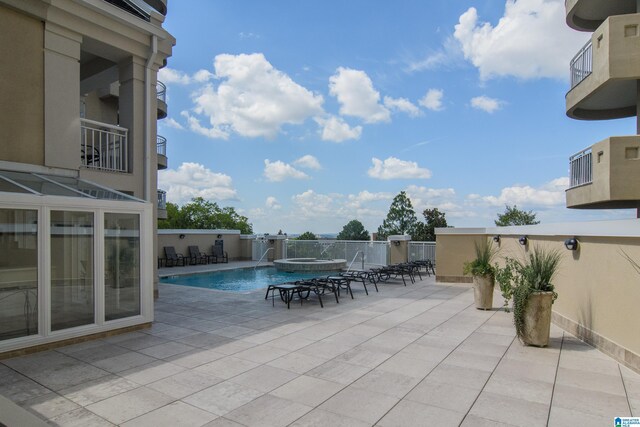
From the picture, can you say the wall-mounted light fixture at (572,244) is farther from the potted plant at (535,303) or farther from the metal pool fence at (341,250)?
the metal pool fence at (341,250)

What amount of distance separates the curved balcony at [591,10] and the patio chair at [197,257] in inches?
739

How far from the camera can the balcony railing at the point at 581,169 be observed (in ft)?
38.5

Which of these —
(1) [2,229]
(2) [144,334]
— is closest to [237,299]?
(2) [144,334]

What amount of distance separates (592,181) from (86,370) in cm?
1297

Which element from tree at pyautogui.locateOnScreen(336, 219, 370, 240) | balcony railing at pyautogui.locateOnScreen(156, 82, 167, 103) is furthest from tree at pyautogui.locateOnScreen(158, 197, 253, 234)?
balcony railing at pyautogui.locateOnScreen(156, 82, 167, 103)

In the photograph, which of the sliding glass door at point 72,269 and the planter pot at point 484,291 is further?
the planter pot at point 484,291

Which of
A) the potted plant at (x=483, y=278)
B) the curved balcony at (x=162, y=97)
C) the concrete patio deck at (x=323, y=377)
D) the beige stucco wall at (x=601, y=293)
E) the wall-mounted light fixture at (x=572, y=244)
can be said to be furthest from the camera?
the curved balcony at (x=162, y=97)

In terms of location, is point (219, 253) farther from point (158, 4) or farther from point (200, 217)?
point (200, 217)

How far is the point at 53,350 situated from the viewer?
6.04 meters

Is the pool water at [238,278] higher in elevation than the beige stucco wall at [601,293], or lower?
lower

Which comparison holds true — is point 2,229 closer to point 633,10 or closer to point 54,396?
point 54,396

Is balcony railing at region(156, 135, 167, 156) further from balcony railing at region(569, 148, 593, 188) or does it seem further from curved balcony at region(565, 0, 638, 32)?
curved balcony at region(565, 0, 638, 32)

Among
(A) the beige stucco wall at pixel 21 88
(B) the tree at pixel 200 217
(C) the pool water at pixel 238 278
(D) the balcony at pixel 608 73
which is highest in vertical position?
(D) the balcony at pixel 608 73

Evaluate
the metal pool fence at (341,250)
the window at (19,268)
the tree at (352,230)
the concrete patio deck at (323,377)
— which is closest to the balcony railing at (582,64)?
the concrete patio deck at (323,377)
